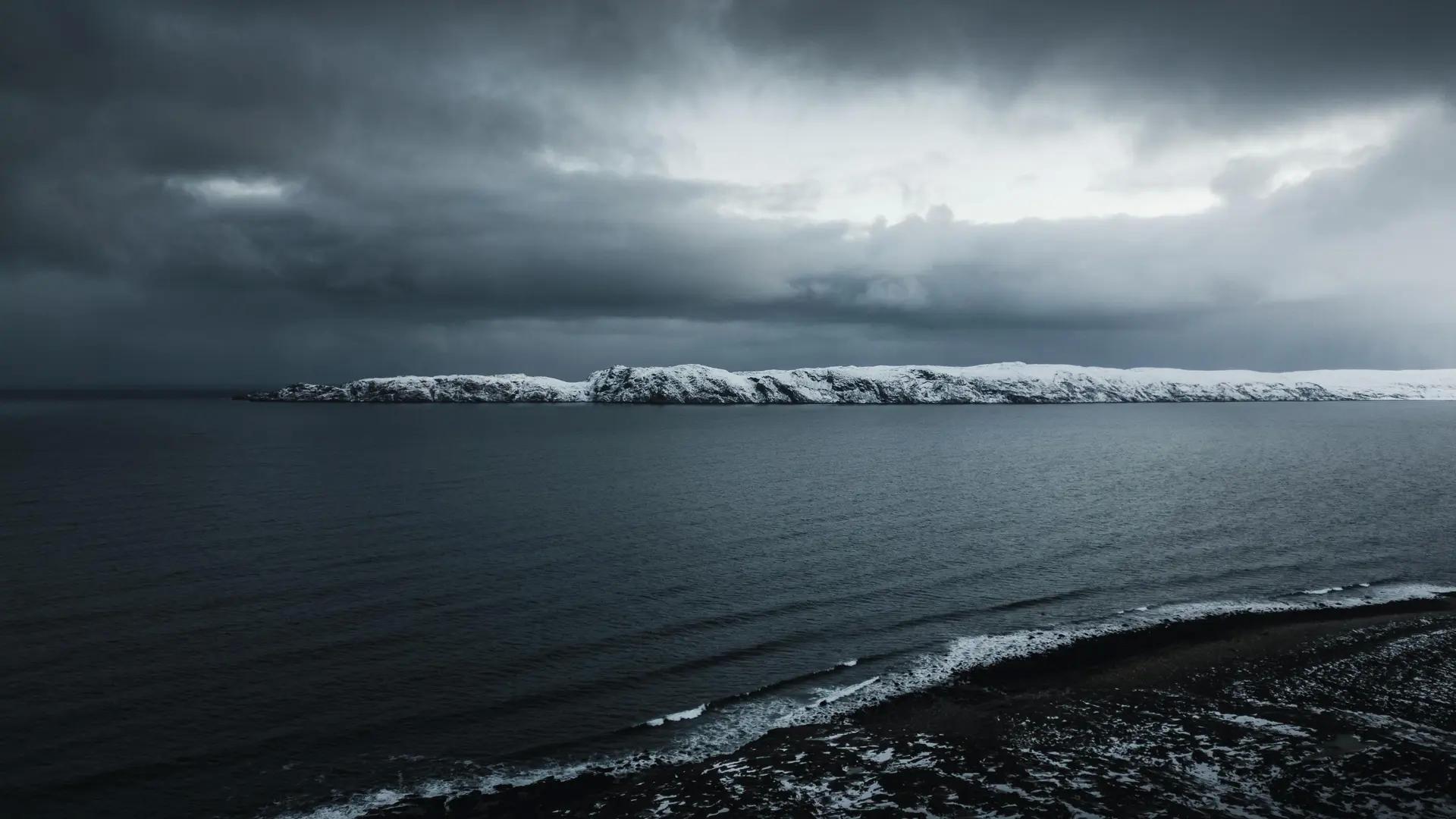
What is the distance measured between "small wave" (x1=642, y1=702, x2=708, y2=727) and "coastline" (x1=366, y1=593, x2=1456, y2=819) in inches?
130

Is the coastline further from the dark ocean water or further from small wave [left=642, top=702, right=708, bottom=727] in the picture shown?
small wave [left=642, top=702, right=708, bottom=727]

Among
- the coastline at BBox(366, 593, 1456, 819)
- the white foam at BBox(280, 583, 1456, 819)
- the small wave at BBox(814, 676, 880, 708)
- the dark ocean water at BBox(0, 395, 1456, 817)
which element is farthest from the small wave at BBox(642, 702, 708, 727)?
the small wave at BBox(814, 676, 880, 708)

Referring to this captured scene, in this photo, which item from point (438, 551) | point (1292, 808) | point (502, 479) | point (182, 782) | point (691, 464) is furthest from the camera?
point (691, 464)

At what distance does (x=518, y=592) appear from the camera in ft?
148

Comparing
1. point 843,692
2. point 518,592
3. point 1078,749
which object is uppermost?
point 518,592

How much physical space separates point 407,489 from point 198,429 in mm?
150423

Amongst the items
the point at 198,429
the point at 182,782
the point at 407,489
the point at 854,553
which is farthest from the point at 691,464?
the point at 198,429

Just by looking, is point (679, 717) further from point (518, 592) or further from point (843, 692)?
point (518, 592)

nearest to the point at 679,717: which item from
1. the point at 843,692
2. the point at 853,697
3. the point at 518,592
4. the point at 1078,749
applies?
the point at 843,692

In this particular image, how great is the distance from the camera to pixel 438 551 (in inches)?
2184

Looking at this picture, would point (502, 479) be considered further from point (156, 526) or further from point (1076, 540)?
point (1076, 540)

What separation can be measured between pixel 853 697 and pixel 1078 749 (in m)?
8.45

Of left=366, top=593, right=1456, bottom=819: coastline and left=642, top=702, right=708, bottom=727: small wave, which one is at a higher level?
left=366, top=593, right=1456, bottom=819: coastline

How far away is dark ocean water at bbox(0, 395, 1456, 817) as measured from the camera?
26438 mm
